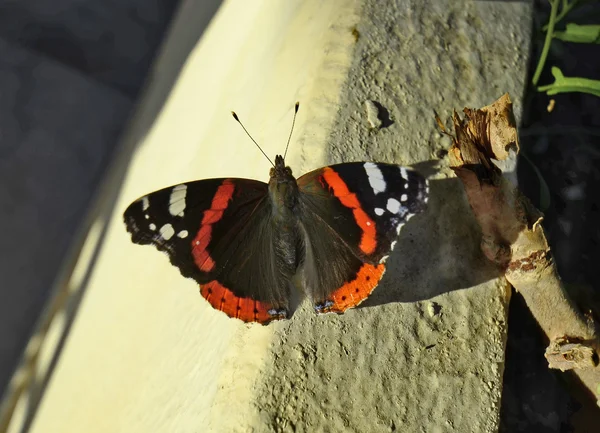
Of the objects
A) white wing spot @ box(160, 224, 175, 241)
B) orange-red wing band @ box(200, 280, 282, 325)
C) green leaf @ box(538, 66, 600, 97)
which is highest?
green leaf @ box(538, 66, 600, 97)

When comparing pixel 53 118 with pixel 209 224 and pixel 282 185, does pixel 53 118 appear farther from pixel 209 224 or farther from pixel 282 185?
pixel 282 185

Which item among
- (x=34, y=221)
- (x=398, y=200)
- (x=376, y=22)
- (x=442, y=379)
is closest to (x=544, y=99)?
(x=376, y=22)

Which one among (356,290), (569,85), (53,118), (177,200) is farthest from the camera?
(53,118)

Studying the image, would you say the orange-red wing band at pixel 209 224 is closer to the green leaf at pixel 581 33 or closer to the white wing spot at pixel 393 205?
the white wing spot at pixel 393 205

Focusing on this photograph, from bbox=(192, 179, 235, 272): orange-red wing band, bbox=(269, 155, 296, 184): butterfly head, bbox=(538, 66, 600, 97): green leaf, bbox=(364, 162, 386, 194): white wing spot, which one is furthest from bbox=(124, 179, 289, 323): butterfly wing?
bbox=(538, 66, 600, 97): green leaf

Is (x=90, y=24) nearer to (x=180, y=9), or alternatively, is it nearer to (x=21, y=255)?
(x=180, y=9)

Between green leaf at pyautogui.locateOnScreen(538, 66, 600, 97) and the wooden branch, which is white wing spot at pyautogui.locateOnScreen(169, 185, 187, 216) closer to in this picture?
the wooden branch

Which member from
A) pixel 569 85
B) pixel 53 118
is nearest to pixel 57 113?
pixel 53 118
